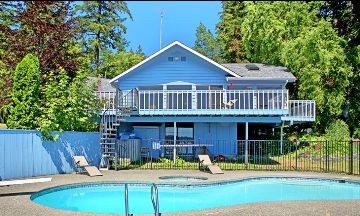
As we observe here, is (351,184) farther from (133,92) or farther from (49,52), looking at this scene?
(49,52)

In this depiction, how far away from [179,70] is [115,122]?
22.2 feet

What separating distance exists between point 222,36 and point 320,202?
3422cm

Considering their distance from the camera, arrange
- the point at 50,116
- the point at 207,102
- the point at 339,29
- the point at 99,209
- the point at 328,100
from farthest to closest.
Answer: the point at 339,29, the point at 328,100, the point at 207,102, the point at 50,116, the point at 99,209

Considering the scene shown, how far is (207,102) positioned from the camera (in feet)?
77.2

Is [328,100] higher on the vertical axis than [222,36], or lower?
lower

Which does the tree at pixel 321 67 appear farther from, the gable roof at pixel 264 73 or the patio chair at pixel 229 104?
the patio chair at pixel 229 104

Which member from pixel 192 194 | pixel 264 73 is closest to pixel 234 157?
pixel 264 73

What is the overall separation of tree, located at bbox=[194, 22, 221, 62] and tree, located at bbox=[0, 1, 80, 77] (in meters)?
35.6

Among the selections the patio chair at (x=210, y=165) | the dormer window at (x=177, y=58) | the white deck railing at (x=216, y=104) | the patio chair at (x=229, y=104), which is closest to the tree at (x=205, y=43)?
the dormer window at (x=177, y=58)

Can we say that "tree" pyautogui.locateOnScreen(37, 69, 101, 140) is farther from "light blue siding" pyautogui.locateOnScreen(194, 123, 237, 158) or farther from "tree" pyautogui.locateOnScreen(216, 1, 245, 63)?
"tree" pyautogui.locateOnScreen(216, 1, 245, 63)

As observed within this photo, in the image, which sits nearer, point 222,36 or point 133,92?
point 133,92

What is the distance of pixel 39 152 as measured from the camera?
16562mm

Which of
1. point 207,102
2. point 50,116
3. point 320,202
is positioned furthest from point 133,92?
point 320,202

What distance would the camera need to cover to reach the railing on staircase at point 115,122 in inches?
781
